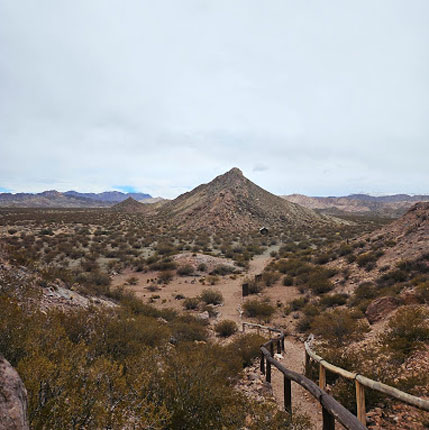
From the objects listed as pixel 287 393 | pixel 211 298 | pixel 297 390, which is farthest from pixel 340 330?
pixel 211 298

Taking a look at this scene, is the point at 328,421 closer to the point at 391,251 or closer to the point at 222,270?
the point at 391,251

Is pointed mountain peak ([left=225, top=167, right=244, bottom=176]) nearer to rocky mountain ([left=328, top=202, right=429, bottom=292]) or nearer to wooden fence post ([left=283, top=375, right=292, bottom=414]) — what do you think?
rocky mountain ([left=328, top=202, right=429, bottom=292])

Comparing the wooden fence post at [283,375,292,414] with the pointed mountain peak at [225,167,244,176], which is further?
the pointed mountain peak at [225,167,244,176]

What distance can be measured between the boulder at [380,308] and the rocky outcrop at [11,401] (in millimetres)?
10914

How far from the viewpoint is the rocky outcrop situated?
7.15 feet

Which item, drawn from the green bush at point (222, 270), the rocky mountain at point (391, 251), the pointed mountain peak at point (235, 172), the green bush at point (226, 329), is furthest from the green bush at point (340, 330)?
the pointed mountain peak at point (235, 172)

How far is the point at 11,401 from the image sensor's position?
2.30m

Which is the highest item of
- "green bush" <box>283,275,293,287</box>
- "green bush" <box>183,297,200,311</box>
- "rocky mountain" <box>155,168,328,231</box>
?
"rocky mountain" <box>155,168,328,231</box>

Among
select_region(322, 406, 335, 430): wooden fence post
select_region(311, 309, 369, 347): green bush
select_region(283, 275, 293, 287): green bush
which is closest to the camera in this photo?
select_region(322, 406, 335, 430): wooden fence post

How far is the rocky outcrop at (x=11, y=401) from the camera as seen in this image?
218 centimetres

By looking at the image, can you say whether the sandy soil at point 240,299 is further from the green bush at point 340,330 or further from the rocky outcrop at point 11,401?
the rocky outcrop at point 11,401

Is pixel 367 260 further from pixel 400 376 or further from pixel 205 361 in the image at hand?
pixel 205 361

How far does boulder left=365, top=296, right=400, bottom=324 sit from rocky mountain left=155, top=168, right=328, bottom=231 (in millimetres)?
37366

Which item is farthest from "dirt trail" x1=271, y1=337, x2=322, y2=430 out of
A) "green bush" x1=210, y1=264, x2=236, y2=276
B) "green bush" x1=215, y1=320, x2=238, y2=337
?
"green bush" x1=210, y1=264, x2=236, y2=276
